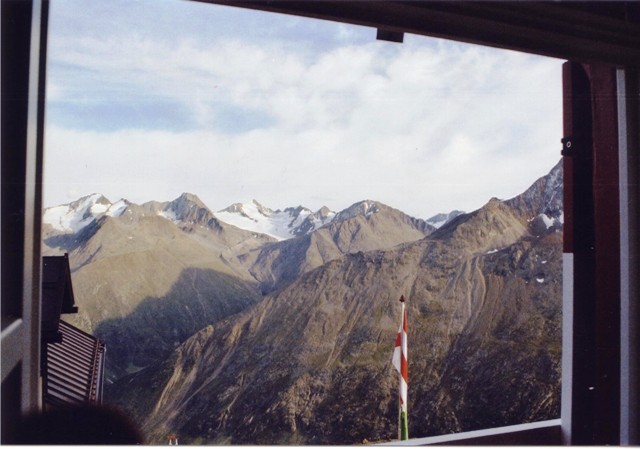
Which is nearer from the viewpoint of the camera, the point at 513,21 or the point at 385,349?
the point at 513,21

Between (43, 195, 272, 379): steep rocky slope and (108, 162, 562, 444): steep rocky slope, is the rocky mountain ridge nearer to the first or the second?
(43, 195, 272, 379): steep rocky slope

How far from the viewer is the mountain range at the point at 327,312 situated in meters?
11.1

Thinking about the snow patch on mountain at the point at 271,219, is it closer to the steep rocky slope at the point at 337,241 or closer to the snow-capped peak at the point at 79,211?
the steep rocky slope at the point at 337,241

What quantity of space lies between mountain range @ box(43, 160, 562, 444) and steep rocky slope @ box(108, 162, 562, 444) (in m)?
0.03

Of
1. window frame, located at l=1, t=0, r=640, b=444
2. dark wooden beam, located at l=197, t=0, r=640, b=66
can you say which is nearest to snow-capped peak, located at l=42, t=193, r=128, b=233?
window frame, located at l=1, t=0, r=640, b=444

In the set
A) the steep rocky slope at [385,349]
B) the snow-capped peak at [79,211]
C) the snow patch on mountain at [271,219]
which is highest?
the snow patch on mountain at [271,219]

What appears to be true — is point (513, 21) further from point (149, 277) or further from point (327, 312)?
point (327, 312)

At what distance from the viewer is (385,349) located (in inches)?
520

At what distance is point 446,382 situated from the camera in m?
12.0

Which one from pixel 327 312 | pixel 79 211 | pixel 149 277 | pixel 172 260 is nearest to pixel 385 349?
pixel 327 312

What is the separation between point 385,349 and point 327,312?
1.76 m

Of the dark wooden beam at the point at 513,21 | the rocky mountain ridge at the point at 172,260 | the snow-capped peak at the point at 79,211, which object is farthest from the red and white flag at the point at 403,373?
the rocky mountain ridge at the point at 172,260

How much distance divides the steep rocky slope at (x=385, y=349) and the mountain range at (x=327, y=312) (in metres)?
0.03

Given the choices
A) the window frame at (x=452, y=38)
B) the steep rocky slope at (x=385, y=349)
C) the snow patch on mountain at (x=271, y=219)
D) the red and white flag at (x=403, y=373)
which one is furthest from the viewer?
the steep rocky slope at (x=385, y=349)
